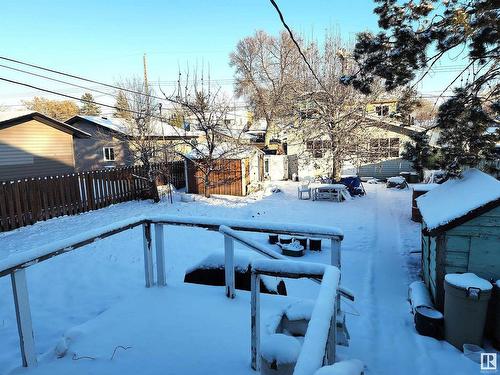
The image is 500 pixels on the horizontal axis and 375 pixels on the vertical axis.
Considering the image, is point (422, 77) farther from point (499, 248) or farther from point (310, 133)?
point (310, 133)

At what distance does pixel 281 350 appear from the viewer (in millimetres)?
1949

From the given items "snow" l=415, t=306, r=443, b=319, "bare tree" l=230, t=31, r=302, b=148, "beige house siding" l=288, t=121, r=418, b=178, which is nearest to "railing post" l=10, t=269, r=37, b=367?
"snow" l=415, t=306, r=443, b=319

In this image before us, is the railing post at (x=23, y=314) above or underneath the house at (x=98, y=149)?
underneath

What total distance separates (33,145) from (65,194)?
649 cm

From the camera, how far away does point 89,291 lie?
5.23 meters

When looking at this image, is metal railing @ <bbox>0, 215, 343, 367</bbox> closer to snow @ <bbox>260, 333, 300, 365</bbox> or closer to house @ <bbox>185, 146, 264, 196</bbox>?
snow @ <bbox>260, 333, 300, 365</bbox>

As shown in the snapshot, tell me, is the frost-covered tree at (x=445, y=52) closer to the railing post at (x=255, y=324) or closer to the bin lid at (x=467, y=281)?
the bin lid at (x=467, y=281)

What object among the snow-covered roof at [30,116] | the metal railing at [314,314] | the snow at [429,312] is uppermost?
the snow-covered roof at [30,116]

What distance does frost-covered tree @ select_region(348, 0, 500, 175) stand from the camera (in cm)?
598

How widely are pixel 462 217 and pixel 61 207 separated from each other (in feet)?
37.2

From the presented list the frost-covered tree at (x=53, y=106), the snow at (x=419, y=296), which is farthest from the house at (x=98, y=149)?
the frost-covered tree at (x=53, y=106)

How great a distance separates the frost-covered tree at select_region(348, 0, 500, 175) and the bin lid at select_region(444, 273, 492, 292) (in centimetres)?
267

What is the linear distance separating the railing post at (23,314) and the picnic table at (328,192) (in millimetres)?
13634

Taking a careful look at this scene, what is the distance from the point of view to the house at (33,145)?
48.2 ft
